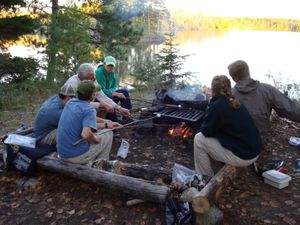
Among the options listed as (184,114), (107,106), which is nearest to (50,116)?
(107,106)

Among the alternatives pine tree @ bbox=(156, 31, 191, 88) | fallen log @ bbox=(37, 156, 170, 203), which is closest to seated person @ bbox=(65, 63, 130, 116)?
fallen log @ bbox=(37, 156, 170, 203)

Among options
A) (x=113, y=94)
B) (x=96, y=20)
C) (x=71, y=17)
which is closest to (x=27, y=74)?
(x=71, y=17)

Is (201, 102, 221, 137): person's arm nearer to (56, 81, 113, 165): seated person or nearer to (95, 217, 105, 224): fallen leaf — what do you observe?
(56, 81, 113, 165): seated person

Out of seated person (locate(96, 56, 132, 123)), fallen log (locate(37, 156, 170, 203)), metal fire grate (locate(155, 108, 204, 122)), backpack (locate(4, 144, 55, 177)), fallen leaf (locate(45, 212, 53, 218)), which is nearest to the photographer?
fallen log (locate(37, 156, 170, 203))

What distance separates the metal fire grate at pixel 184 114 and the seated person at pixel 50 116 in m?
1.60

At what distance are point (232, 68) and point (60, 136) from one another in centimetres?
235

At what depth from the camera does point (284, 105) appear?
429 centimetres

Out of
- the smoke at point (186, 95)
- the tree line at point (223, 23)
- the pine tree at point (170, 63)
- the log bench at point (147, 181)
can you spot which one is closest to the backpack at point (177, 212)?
the log bench at point (147, 181)

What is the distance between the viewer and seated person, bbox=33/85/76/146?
160 inches

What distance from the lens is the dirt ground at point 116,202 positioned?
3211mm

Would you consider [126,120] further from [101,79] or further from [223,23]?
[223,23]

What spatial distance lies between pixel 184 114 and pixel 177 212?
2178 mm

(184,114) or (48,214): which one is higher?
(184,114)

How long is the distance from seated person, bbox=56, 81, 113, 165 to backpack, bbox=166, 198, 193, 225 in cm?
118
